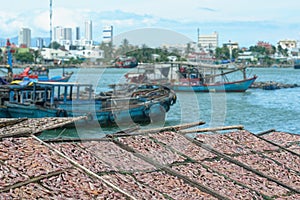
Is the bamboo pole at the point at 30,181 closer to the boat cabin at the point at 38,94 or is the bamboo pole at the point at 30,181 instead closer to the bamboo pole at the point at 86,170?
the bamboo pole at the point at 86,170

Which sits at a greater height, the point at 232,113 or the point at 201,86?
the point at 201,86

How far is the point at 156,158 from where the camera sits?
8359mm

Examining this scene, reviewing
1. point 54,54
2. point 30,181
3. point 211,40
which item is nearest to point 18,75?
point 30,181

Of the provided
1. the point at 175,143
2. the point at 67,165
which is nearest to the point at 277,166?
the point at 175,143

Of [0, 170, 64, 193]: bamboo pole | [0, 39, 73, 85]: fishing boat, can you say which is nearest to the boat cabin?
[0, 39, 73, 85]: fishing boat

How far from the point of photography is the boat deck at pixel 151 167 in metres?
6.72

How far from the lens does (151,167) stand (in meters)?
8.00

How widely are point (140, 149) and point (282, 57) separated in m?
139

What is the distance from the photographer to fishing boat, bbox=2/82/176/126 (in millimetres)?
22531

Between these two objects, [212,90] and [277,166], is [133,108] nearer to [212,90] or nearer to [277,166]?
[277,166]

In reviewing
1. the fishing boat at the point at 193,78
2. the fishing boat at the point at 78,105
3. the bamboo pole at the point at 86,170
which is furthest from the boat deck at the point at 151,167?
the fishing boat at the point at 193,78

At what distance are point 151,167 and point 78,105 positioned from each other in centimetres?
1551

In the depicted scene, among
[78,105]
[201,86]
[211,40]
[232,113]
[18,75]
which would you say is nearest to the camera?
[78,105]

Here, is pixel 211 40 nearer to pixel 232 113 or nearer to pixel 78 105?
pixel 232 113
